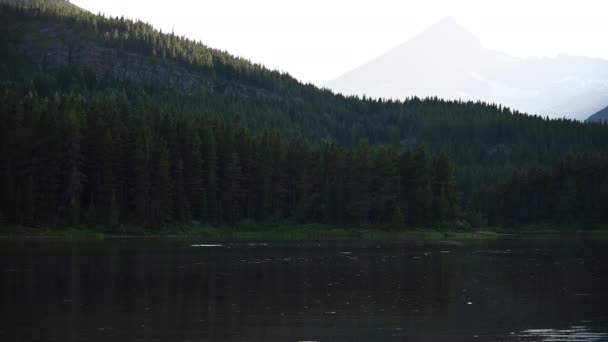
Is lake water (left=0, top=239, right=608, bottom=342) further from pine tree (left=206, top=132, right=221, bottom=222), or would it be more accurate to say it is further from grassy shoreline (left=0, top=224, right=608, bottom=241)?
pine tree (left=206, top=132, right=221, bottom=222)

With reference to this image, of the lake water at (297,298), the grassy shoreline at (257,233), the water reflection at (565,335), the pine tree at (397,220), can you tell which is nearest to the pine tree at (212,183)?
the grassy shoreline at (257,233)

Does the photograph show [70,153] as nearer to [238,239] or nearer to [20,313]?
[238,239]

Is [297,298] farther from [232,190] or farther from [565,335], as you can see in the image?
[232,190]

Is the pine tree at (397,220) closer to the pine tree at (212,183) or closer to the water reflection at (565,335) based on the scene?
the pine tree at (212,183)

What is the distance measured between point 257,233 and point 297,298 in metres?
81.4

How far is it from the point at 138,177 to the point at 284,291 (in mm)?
77878

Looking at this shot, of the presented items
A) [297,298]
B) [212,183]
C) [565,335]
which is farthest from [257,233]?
[565,335]

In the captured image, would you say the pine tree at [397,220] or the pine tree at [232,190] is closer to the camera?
the pine tree at [397,220]

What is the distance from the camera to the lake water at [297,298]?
3181 cm

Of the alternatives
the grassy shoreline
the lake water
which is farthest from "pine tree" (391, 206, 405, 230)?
the lake water

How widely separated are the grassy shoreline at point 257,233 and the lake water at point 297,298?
32160 mm

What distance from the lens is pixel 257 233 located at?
123m

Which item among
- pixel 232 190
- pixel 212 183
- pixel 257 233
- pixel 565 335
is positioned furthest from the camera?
pixel 232 190

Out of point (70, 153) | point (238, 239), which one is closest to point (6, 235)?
point (70, 153)
